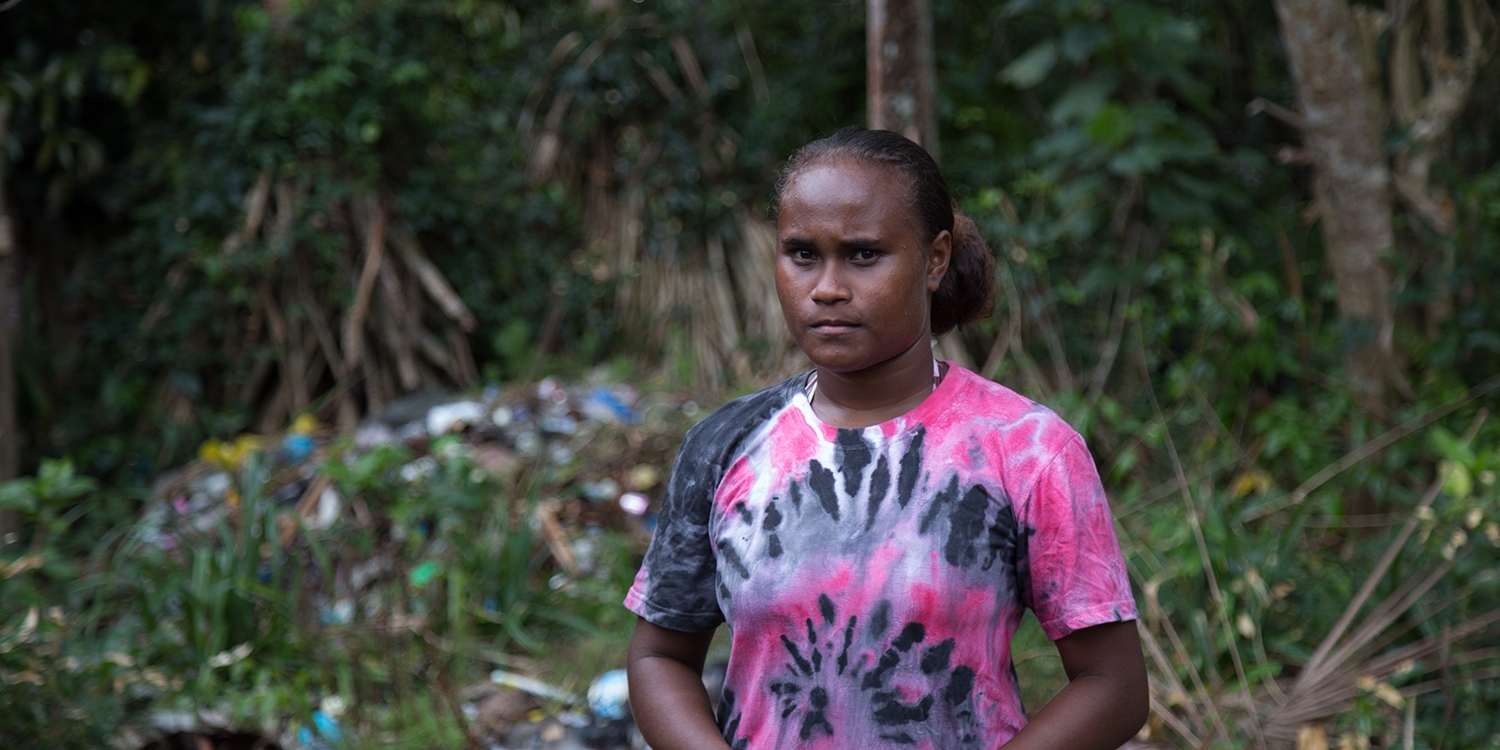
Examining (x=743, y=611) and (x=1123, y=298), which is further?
(x=1123, y=298)

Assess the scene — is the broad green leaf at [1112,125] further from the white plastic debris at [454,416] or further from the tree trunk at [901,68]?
the white plastic debris at [454,416]

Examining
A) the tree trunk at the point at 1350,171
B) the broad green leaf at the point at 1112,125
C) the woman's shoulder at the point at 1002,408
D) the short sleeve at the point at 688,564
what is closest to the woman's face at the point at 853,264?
the woman's shoulder at the point at 1002,408

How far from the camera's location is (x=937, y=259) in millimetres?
1417

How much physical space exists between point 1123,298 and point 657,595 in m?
3.80

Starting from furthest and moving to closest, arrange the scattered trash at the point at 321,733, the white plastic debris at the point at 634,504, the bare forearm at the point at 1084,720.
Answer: the white plastic debris at the point at 634,504 < the scattered trash at the point at 321,733 < the bare forearm at the point at 1084,720

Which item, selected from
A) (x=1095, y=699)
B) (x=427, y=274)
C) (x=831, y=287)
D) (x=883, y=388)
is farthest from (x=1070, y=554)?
(x=427, y=274)

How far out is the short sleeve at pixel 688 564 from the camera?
1.48 meters

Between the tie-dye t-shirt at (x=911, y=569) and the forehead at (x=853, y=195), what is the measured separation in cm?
24

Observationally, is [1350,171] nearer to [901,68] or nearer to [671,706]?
[901,68]

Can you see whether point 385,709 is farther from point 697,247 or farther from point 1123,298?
point 697,247

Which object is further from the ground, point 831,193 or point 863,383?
point 831,193

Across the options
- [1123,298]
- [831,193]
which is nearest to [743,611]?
[831,193]

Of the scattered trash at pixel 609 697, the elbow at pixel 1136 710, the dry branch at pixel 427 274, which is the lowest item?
the scattered trash at pixel 609 697

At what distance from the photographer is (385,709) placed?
3482mm
